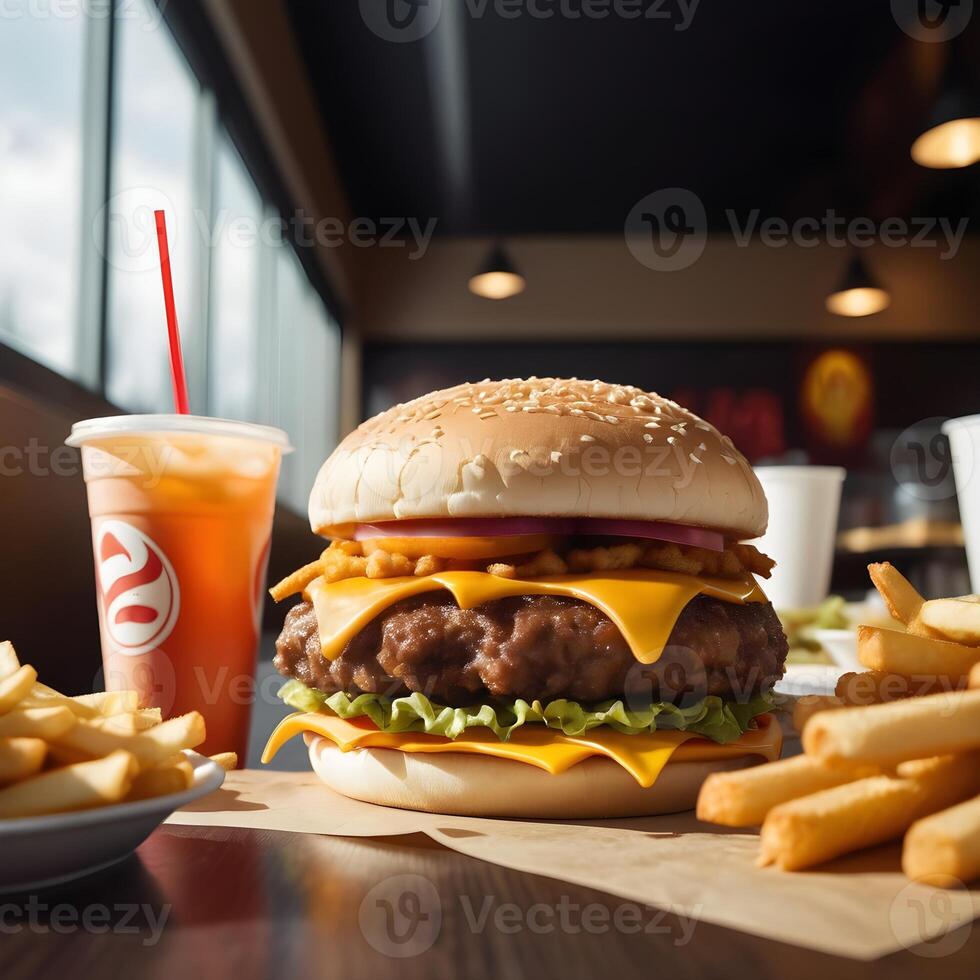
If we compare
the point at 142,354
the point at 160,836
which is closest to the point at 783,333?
the point at 142,354

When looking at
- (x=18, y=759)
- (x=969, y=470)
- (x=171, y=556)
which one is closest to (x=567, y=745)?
(x=18, y=759)

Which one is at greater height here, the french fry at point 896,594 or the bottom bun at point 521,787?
the french fry at point 896,594

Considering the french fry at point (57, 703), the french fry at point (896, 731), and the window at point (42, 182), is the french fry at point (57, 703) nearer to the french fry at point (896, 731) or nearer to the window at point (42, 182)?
the french fry at point (896, 731)

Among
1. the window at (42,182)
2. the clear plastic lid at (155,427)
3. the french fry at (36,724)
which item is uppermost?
the window at (42,182)

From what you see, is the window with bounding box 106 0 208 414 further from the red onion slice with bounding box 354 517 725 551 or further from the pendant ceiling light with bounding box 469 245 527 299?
the pendant ceiling light with bounding box 469 245 527 299

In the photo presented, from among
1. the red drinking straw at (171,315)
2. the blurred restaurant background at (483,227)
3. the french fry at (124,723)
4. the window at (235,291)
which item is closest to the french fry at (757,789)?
the french fry at (124,723)

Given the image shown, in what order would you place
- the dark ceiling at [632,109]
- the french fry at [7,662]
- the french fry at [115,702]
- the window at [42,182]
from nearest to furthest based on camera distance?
the french fry at [7,662] < the french fry at [115,702] < the window at [42,182] < the dark ceiling at [632,109]

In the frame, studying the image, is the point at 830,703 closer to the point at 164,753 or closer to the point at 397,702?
the point at 397,702
